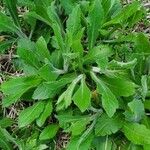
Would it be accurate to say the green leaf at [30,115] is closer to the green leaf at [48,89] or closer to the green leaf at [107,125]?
the green leaf at [48,89]

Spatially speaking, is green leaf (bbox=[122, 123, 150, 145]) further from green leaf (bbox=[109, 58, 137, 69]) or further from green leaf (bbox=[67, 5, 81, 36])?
green leaf (bbox=[67, 5, 81, 36])

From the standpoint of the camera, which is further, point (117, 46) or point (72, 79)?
point (117, 46)

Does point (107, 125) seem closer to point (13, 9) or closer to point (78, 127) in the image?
point (78, 127)

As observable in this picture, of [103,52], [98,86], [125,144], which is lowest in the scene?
[125,144]

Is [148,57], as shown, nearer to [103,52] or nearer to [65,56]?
[103,52]

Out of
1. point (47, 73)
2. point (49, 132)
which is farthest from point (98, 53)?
point (49, 132)

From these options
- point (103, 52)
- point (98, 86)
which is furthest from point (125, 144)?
point (103, 52)

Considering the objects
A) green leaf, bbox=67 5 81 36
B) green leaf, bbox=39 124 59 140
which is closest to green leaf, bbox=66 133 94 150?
green leaf, bbox=39 124 59 140
